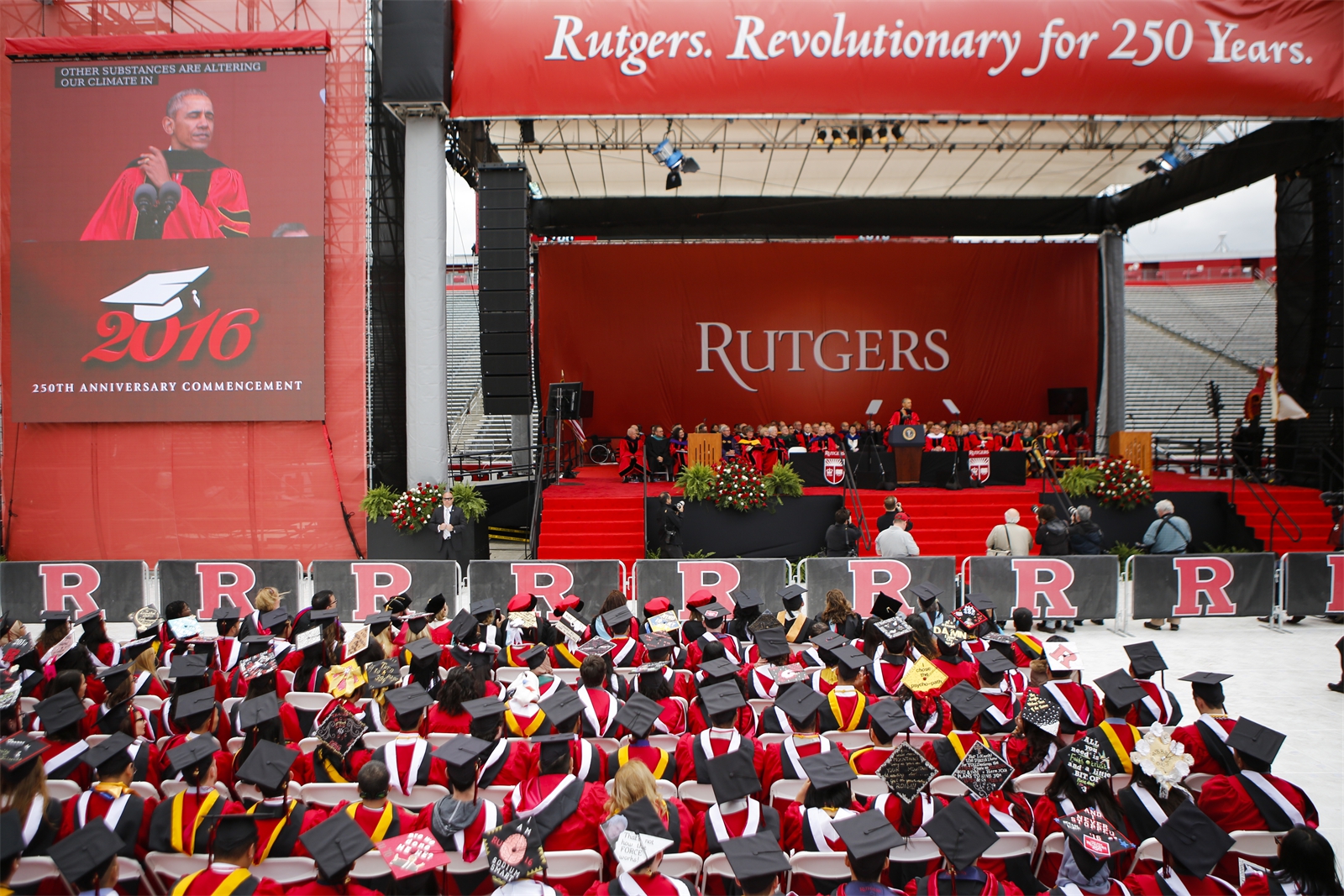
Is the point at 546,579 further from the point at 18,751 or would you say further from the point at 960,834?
the point at 960,834

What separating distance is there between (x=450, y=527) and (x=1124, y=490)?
1061cm

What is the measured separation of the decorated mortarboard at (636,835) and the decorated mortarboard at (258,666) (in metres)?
2.82

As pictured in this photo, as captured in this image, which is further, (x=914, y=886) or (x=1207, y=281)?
(x=1207, y=281)

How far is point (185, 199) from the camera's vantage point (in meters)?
12.9

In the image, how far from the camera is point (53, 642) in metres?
6.48

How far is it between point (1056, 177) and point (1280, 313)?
239 inches

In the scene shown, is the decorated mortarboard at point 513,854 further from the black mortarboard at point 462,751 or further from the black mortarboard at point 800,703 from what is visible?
the black mortarboard at point 800,703

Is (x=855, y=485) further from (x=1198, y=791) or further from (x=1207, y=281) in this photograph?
(x=1207, y=281)

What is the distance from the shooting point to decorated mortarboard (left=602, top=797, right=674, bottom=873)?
3.01m

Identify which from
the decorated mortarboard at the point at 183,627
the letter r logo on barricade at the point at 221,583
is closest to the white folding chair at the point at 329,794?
the decorated mortarboard at the point at 183,627

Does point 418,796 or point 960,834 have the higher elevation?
point 960,834

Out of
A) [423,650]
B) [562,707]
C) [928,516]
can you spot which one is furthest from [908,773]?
[928,516]

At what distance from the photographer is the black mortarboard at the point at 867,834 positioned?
304 centimetres

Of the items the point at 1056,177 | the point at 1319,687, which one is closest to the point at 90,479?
the point at 1319,687
